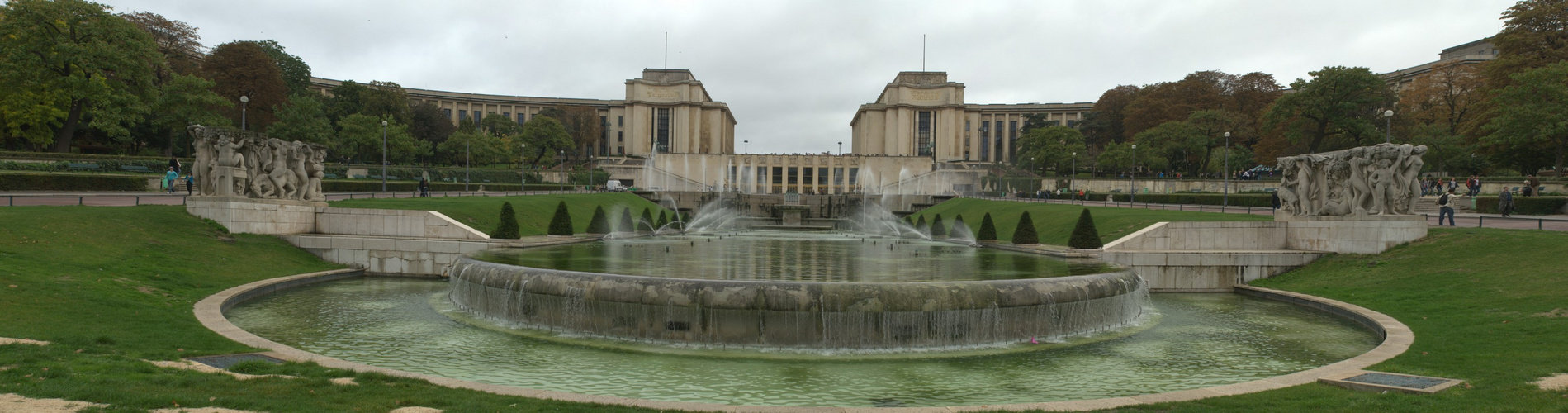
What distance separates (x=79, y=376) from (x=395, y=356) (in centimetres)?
386

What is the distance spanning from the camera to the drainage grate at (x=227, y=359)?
28.7ft

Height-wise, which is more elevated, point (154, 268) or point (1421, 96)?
point (1421, 96)

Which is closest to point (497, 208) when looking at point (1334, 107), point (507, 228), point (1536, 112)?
point (507, 228)

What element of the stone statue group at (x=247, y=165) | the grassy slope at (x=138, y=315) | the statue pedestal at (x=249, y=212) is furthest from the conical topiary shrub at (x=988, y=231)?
the stone statue group at (x=247, y=165)

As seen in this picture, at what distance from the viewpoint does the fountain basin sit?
11.7m

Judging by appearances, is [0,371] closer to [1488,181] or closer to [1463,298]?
[1463,298]

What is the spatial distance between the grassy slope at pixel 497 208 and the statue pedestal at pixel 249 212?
14.9 feet

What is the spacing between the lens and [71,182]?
3216 centimetres

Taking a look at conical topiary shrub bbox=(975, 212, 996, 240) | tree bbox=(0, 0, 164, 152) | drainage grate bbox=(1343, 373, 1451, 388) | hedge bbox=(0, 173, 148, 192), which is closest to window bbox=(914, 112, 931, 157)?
tree bbox=(0, 0, 164, 152)

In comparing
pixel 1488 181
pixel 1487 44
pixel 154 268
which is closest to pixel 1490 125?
pixel 1488 181

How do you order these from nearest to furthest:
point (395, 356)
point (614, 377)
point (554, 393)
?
1. point (554, 393)
2. point (614, 377)
3. point (395, 356)

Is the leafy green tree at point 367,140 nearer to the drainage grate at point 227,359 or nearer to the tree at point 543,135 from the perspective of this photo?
the tree at point 543,135

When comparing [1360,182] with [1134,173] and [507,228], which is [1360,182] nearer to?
[507,228]

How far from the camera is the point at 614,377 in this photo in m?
9.81
